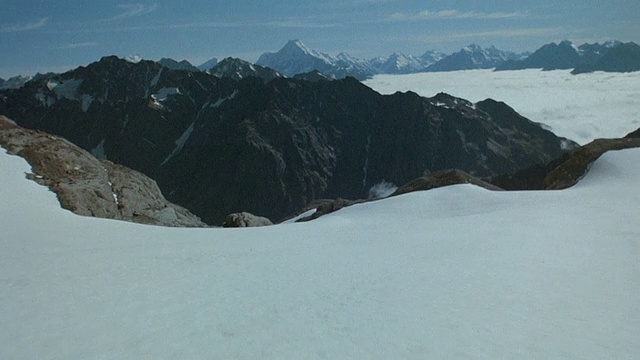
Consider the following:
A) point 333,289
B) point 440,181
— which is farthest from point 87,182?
point 440,181

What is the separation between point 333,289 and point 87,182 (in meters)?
38.0

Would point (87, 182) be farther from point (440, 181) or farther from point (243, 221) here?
point (440, 181)

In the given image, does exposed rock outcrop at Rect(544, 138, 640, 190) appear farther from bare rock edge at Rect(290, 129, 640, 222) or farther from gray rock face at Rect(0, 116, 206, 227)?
gray rock face at Rect(0, 116, 206, 227)

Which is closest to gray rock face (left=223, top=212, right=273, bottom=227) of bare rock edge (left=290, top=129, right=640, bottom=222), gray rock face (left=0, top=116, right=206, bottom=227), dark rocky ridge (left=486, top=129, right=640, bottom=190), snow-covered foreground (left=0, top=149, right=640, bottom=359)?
bare rock edge (left=290, top=129, right=640, bottom=222)

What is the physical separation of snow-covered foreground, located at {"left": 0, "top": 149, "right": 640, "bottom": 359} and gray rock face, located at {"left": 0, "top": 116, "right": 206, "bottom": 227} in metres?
13.3

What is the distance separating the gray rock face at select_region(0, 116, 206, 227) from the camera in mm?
36169

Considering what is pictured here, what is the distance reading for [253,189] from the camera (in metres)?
192

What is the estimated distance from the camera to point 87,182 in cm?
4153

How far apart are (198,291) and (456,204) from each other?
2078 cm

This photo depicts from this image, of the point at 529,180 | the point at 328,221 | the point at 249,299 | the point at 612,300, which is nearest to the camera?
the point at 612,300

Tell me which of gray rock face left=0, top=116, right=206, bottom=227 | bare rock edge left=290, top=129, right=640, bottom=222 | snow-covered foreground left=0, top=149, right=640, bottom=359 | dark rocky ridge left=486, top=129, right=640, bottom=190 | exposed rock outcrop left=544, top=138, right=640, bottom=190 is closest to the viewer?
snow-covered foreground left=0, top=149, right=640, bottom=359

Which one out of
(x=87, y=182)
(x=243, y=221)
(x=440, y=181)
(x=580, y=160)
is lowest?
(x=243, y=221)

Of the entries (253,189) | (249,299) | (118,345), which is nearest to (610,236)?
(249,299)

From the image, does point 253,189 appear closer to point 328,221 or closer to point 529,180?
point 529,180
